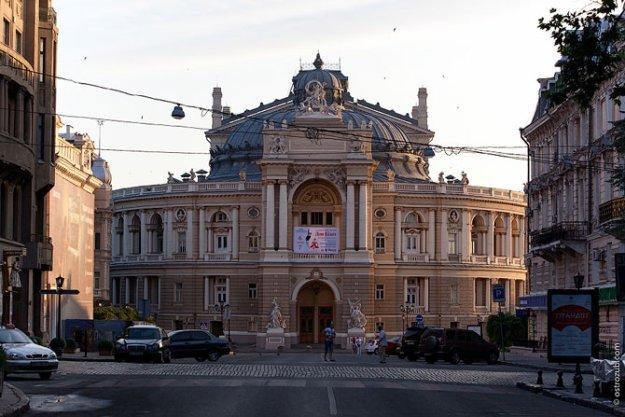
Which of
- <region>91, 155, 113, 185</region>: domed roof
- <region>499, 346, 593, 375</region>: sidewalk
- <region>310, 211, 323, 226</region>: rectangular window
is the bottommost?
<region>499, 346, 593, 375</region>: sidewalk

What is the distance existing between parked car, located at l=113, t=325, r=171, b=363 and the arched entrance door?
5742 centimetres

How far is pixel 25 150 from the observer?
58750 millimetres

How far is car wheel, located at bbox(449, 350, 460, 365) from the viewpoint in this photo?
6875 cm

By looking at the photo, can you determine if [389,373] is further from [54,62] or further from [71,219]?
[71,219]

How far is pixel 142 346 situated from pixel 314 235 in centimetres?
5815

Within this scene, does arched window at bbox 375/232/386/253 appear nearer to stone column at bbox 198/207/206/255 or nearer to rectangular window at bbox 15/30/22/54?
stone column at bbox 198/207/206/255

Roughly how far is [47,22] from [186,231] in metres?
63.8

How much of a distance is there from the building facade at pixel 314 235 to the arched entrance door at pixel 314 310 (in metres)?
0.11

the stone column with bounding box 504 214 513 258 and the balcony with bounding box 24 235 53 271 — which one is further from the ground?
the stone column with bounding box 504 214 513 258

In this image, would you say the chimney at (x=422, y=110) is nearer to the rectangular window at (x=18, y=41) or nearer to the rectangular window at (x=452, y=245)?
the rectangular window at (x=452, y=245)

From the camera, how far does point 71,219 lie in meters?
83.0

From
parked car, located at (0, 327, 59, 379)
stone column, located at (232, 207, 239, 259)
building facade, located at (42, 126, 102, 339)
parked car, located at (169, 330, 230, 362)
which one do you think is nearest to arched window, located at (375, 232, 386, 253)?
stone column, located at (232, 207, 239, 259)

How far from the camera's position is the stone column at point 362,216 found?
116375 mm

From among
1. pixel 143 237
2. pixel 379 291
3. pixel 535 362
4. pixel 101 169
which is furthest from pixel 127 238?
pixel 535 362
